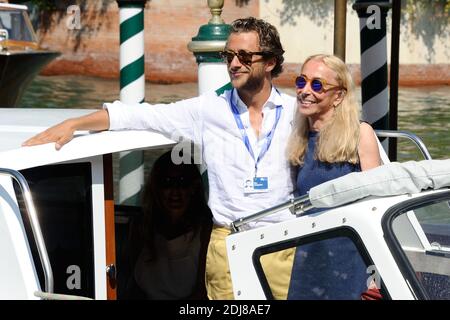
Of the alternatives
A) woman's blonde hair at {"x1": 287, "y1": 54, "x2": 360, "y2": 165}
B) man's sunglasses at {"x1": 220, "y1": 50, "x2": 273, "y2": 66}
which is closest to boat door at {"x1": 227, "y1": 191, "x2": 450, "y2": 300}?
woman's blonde hair at {"x1": 287, "y1": 54, "x2": 360, "y2": 165}

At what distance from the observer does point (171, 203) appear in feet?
11.2

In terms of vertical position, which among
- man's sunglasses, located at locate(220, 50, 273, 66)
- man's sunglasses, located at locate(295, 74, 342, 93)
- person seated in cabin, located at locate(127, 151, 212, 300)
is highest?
man's sunglasses, located at locate(220, 50, 273, 66)

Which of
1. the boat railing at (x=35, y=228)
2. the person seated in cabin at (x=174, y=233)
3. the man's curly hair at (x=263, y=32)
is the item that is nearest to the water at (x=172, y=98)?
the person seated in cabin at (x=174, y=233)

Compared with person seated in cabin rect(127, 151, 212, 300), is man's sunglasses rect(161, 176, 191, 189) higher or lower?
higher

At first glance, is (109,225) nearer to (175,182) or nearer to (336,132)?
(175,182)

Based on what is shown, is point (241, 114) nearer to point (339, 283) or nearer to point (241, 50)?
point (241, 50)

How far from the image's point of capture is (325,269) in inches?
96.6

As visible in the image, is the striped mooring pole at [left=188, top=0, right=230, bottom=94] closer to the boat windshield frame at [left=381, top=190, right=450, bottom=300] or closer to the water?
the boat windshield frame at [left=381, top=190, right=450, bottom=300]

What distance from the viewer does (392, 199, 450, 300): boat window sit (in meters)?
2.78

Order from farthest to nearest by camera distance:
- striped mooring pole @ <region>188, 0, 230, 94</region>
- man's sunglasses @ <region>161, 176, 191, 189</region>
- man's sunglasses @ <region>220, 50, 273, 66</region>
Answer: striped mooring pole @ <region>188, 0, 230, 94</region>
man's sunglasses @ <region>161, 176, 191, 189</region>
man's sunglasses @ <region>220, 50, 273, 66</region>

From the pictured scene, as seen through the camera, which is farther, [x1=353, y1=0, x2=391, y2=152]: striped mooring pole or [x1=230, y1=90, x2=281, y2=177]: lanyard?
[x1=353, y1=0, x2=391, y2=152]: striped mooring pole

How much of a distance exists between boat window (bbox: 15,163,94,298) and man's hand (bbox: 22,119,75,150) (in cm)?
7

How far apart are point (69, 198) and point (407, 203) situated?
0.95 m
